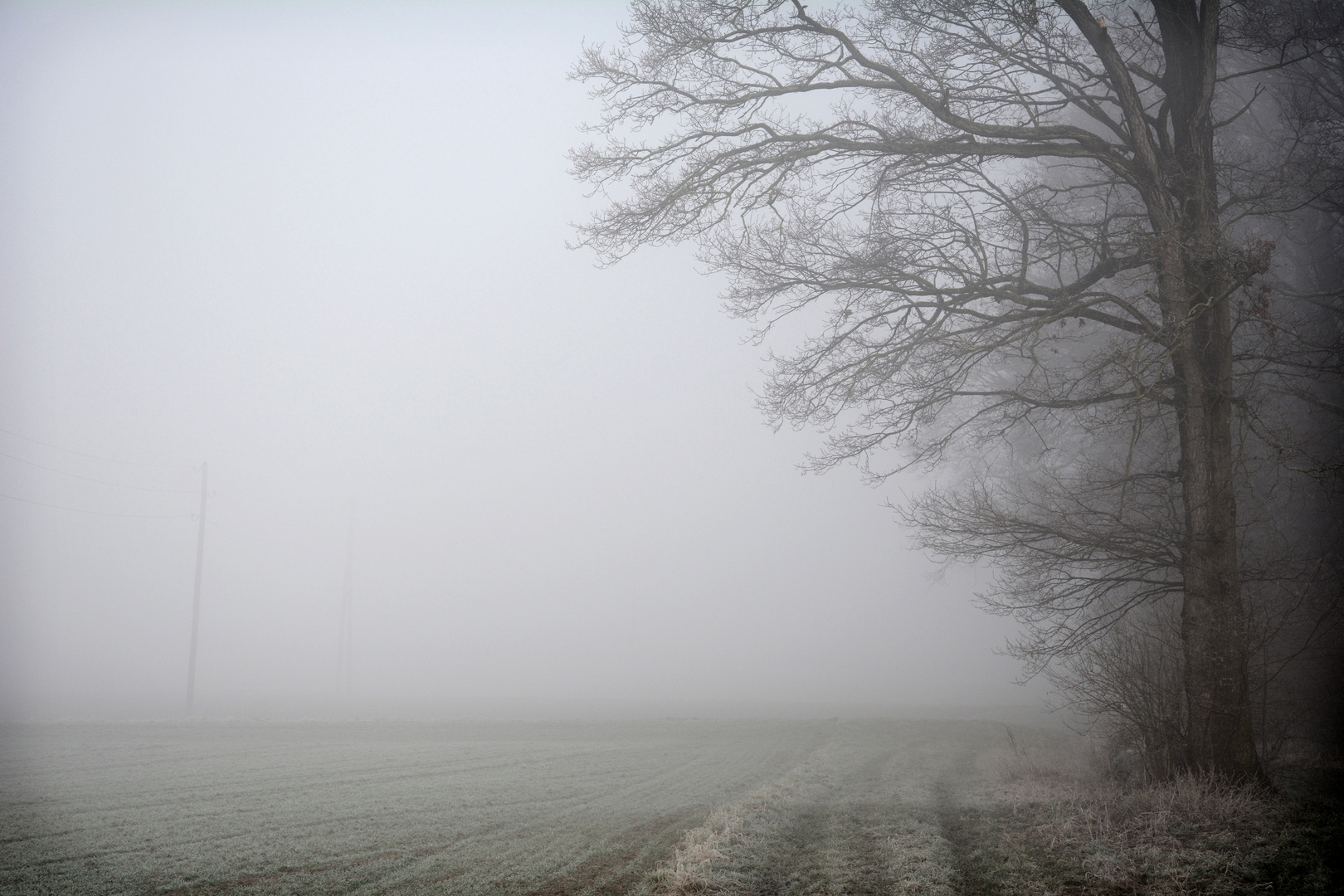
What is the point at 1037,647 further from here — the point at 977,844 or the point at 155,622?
the point at 155,622

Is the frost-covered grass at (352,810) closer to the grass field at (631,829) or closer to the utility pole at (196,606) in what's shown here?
the grass field at (631,829)

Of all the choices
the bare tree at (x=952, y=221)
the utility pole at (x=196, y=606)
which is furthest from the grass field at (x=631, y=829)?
the utility pole at (x=196, y=606)

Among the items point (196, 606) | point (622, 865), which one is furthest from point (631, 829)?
point (196, 606)

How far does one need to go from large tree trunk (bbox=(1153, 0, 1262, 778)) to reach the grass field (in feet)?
2.46

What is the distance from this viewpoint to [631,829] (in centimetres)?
892

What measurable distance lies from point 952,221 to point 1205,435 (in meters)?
3.92

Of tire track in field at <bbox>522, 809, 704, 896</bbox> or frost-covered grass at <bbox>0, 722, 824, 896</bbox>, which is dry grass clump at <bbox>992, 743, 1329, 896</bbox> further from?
frost-covered grass at <bbox>0, 722, 824, 896</bbox>

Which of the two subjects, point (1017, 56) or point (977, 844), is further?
point (1017, 56)

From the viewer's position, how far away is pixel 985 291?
30.2 ft

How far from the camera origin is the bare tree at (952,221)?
28.1ft

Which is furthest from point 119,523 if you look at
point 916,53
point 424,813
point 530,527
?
point 916,53

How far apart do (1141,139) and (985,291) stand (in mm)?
2467

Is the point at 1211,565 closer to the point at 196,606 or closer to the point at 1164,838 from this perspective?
the point at 1164,838

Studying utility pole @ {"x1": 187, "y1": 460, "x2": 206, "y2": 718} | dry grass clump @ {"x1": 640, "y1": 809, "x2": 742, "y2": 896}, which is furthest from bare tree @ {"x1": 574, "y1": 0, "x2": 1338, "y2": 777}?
utility pole @ {"x1": 187, "y1": 460, "x2": 206, "y2": 718}
